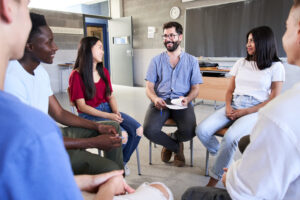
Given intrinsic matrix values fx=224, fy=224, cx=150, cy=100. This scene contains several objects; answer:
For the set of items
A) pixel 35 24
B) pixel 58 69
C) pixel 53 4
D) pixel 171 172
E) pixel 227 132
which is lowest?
pixel 171 172

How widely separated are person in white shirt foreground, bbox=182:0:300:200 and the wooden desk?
3017 mm

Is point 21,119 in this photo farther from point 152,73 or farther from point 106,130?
point 152,73

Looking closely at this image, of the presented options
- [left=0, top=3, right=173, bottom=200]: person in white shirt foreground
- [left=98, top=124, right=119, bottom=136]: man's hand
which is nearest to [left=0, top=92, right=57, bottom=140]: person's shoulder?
[left=0, top=3, right=173, bottom=200]: person in white shirt foreground

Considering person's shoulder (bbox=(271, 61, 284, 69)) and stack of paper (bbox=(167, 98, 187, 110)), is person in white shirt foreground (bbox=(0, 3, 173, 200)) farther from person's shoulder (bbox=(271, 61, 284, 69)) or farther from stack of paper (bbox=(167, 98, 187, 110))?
person's shoulder (bbox=(271, 61, 284, 69))

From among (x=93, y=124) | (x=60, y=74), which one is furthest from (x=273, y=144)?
(x=60, y=74)

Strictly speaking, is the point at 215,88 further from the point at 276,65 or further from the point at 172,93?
the point at 276,65

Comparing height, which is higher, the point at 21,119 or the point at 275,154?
the point at 21,119

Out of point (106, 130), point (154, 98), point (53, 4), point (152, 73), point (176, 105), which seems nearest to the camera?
point (106, 130)

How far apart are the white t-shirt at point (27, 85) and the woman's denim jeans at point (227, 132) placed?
1.21 m

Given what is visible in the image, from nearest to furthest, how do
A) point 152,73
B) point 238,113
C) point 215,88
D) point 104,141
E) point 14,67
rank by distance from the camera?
point 14,67 → point 104,141 → point 238,113 → point 152,73 → point 215,88

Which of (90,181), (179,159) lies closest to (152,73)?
(179,159)

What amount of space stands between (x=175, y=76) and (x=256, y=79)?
2.42 feet

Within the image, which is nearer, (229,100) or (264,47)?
(264,47)

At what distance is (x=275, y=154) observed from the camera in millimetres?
610
